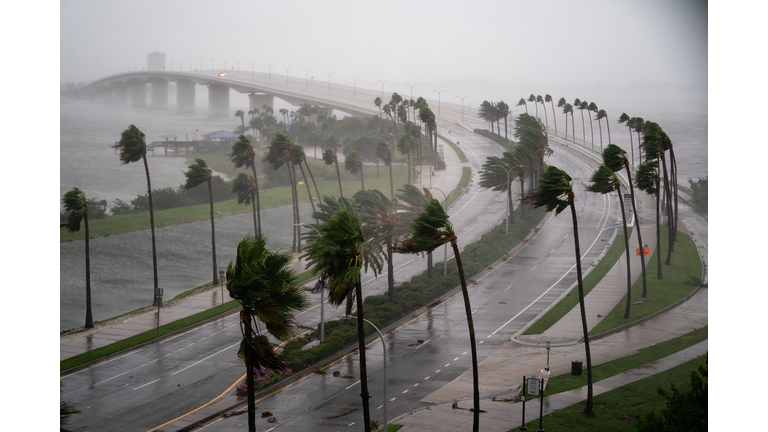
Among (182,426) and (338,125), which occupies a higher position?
(338,125)

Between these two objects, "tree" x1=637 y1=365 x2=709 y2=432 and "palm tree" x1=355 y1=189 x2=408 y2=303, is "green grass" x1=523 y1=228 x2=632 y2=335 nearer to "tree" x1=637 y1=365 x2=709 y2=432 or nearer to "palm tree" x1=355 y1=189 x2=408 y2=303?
"palm tree" x1=355 y1=189 x2=408 y2=303

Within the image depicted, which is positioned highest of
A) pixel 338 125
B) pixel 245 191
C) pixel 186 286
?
pixel 338 125

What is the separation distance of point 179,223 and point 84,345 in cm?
6455

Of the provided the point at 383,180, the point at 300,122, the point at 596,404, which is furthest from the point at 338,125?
the point at 596,404

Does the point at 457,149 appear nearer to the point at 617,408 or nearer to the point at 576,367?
the point at 576,367

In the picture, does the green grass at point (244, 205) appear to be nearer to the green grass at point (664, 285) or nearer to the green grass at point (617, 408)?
the green grass at point (664, 285)

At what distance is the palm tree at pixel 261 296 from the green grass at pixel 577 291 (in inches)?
1329

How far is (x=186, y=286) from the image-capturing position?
83250mm

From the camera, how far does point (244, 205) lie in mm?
125188

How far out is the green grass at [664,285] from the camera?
5638 centimetres

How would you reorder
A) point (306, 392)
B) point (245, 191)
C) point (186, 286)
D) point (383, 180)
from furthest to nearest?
point (383, 180) → point (245, 191) → point (186, 286) → point (306, 392)

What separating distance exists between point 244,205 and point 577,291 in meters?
78.1

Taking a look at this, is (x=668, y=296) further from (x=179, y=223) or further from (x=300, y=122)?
(x=300, y=122)

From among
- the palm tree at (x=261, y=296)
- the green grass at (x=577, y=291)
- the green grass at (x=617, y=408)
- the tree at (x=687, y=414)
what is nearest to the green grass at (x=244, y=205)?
the green grass at (x=577, y=291)
